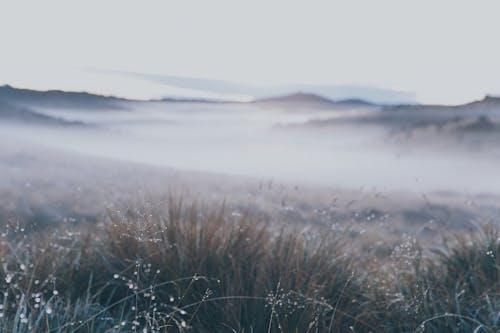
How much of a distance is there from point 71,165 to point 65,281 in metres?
12.1

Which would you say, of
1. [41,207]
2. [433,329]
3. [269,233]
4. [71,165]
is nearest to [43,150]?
[71,165]

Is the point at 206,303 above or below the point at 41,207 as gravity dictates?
above

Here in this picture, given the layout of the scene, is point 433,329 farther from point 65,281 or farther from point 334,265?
point 65,281

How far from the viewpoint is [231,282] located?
364cm

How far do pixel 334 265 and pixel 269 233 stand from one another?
543 millimetres

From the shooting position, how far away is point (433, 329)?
3.44 metres

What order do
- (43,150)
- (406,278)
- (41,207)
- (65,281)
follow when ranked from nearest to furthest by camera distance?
(65,281), (406,278), (41,207), (43,150)

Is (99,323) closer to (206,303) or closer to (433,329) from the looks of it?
(206,303)

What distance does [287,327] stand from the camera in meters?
3.29

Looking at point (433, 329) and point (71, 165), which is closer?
point (433, 329)

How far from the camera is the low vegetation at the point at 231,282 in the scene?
338 cm

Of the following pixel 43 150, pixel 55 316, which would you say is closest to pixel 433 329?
pixel 55 316

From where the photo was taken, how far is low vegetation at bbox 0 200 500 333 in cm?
338

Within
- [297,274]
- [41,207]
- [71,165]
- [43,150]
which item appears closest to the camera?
[297,274]
